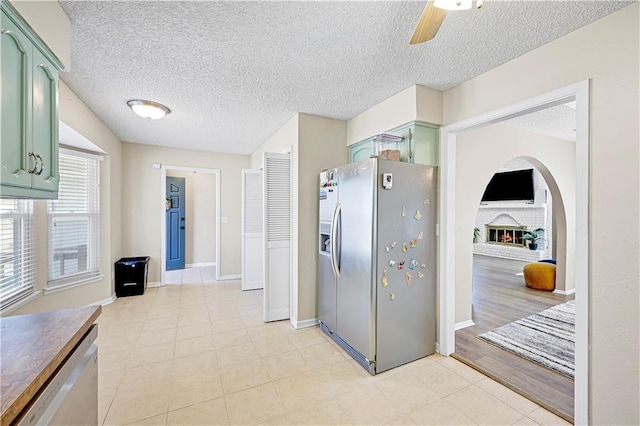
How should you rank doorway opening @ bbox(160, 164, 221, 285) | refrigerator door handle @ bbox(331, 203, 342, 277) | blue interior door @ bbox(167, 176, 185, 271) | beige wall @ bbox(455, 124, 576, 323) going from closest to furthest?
refrigerator door handle @ bbox(331, 203, 342, 277)
beige wall @ bbox(455, 124, 576, 323)
blue interior door @ bbox(167, 176, 185, 271)
doorway opening @ bbox(160, 164, 221, 285)

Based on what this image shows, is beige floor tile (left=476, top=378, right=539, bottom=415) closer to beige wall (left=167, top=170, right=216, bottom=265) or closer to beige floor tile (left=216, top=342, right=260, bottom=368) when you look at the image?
beige floor tile (left=216, top=342, right=260, bottom=368)

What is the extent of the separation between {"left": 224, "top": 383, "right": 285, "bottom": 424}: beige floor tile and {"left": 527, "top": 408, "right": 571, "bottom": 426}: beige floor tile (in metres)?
1.71

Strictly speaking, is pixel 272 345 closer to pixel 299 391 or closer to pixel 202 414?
pixel 299 391

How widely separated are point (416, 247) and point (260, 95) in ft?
7.06

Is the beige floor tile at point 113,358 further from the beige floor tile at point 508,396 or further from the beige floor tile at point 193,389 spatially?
the beige floor tile at point 508,396

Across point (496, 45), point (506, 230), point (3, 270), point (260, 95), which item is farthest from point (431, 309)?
point (506, 230)

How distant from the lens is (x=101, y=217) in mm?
4043

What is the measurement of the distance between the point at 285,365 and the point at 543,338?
271cm

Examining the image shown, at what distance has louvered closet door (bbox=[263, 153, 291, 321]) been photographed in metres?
3.53

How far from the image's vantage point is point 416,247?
2590mm

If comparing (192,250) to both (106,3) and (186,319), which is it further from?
(106,3)

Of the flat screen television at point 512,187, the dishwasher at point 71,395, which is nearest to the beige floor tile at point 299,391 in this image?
the dishwasher at point 71,395

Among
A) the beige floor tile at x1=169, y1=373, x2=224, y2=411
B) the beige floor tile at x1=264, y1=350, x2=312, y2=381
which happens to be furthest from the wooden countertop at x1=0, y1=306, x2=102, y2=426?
the beige floor tile at x1=264, y1=350, x2=312, y2=381

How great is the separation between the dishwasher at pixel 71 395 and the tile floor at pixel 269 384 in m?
0.70
